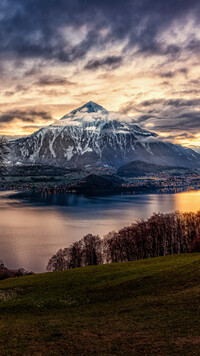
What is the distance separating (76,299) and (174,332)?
12925mm

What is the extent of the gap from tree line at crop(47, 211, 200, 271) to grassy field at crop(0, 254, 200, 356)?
1085 inches

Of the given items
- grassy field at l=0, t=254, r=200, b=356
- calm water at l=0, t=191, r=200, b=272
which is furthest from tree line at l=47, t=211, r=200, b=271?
grassy field at l=0, t=254, r=200, b=356

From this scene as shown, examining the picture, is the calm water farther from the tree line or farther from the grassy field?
the grassy field

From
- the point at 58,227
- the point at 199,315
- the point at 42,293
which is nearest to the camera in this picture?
the point at 199,315

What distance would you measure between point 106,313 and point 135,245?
4454 centimetres

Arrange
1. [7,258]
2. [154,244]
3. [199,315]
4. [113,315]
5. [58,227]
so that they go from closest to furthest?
[199,315], [113,315], [154,244], [7,258], [58,227]

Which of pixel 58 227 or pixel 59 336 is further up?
pixel 59 336

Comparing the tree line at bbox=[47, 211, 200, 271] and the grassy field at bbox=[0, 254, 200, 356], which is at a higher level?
the grassy field at bbox=[0, 254, 200, 356]

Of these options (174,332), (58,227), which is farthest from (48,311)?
(58,227)

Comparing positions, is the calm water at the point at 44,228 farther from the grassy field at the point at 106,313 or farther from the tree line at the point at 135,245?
the grassy field at the point at 106,313

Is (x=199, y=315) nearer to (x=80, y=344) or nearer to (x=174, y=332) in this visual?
(x=174, y=332)

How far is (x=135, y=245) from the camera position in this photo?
6738cm

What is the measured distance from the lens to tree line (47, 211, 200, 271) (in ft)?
216

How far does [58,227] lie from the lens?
134000mm
